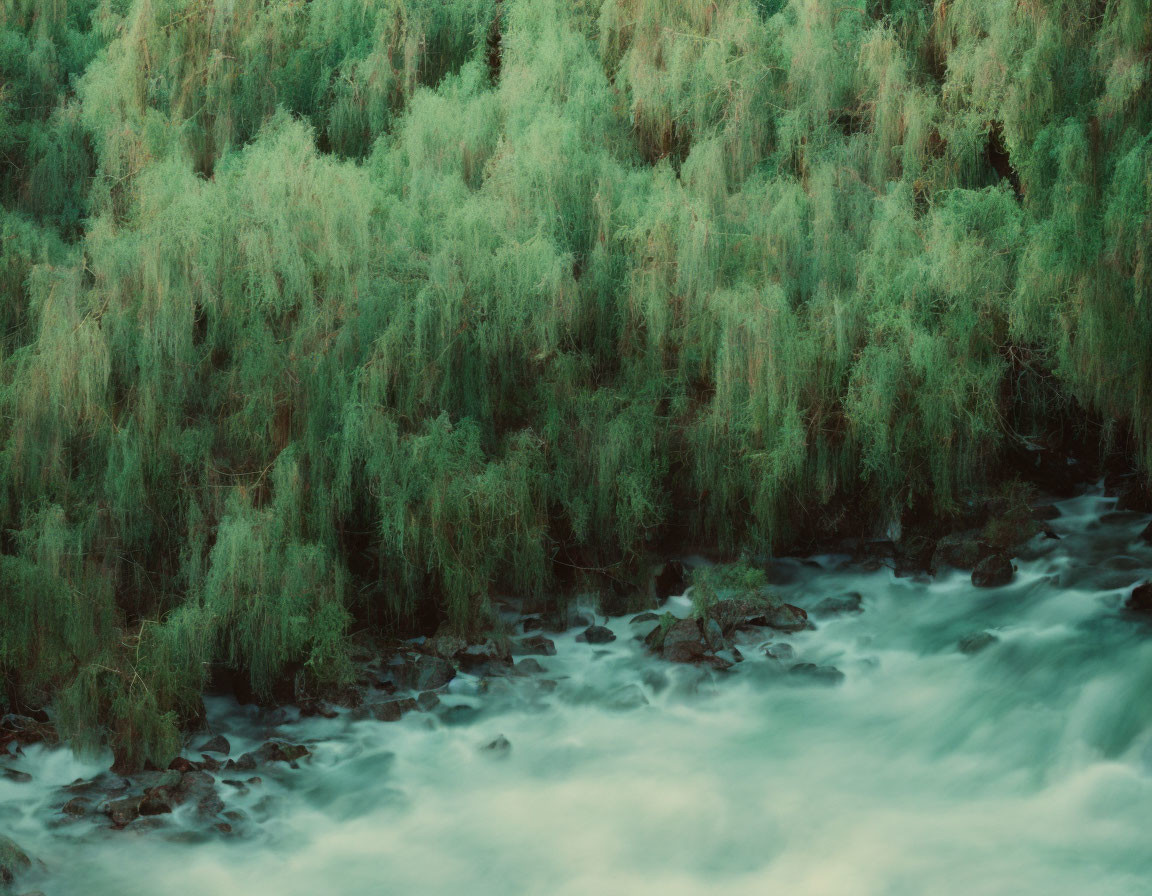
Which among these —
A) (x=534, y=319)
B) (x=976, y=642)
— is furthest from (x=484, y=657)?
(x=976, y=642)

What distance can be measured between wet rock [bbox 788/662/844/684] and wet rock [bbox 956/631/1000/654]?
2.25 feet

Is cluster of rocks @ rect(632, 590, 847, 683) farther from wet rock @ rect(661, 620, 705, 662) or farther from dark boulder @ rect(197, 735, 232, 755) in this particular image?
dark boulder @ rect(197, 735, 232, 755)

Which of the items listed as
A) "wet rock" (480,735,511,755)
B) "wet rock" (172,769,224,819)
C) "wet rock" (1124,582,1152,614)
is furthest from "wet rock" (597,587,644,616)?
"wet rock" (1124,582,1152,614)

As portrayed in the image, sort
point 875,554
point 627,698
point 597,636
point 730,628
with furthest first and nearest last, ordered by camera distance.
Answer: point 875,554 < point 597,636 < point 730,628 < point 627,698

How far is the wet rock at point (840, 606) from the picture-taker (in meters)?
7.02

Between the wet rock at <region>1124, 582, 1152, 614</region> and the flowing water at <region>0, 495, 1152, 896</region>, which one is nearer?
the flowing water at <region>0, 495, 1152, 896</region>

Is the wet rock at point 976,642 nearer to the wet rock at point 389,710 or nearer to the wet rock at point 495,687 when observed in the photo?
the wet rock at point 495,687

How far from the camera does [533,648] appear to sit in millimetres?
6781

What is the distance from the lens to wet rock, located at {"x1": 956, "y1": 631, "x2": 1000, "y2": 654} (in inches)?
255

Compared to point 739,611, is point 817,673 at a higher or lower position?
lower

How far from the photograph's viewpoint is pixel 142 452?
643 cm

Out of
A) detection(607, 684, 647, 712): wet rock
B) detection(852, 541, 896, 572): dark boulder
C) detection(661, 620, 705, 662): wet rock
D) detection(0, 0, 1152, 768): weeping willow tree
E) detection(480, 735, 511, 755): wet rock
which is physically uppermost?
detection(0, 0, 1152, 768): weeping willow tree

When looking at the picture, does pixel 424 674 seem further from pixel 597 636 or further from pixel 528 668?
pixel 597 636

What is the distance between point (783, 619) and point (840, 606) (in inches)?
15.5
